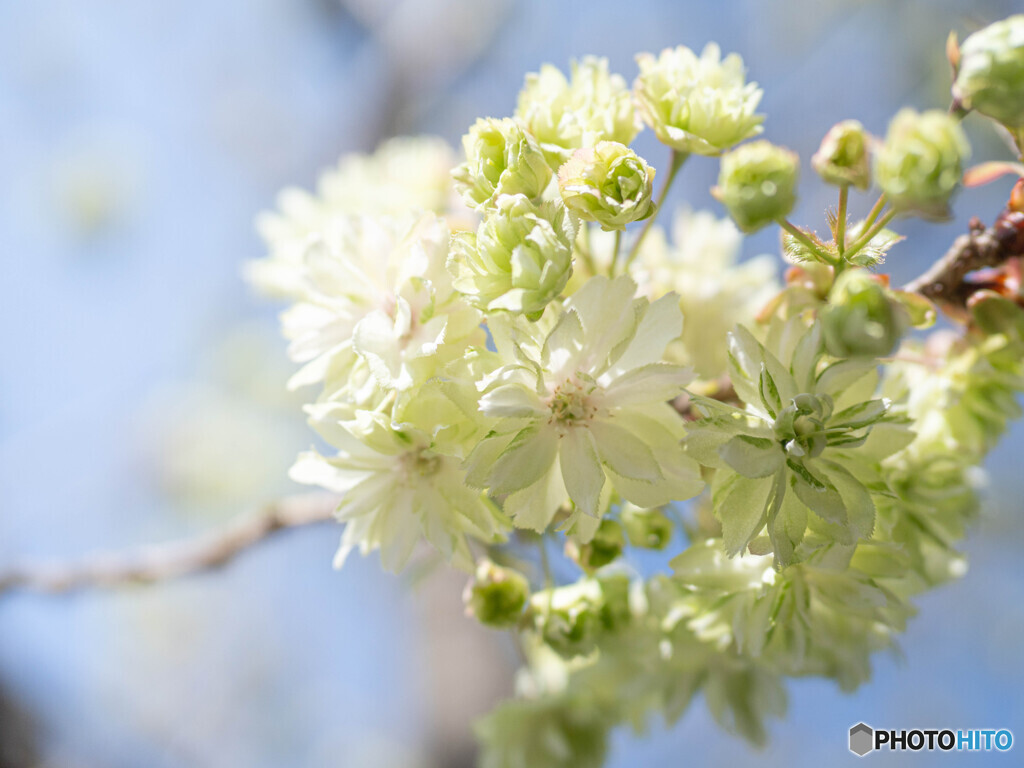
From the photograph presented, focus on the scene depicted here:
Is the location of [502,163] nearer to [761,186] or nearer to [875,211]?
[761,186]

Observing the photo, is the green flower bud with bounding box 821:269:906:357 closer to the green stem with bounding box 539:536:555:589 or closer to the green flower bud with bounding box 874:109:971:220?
the green flower bud with bounding box 874:109:971:220

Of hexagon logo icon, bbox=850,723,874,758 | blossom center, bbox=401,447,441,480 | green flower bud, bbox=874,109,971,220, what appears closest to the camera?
green flower bud, bbox=874,109,971,220

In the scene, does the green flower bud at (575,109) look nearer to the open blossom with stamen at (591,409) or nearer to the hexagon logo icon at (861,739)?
the open blossom with stamen at (591,409)

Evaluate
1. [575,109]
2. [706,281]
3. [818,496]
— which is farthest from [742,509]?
[706,281]

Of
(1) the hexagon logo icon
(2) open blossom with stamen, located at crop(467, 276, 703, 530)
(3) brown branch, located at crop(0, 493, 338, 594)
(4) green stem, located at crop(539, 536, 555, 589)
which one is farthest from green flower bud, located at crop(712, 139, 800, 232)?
(1) the hexagon logo icon

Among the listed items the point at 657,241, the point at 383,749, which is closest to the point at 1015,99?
the point at 657,241

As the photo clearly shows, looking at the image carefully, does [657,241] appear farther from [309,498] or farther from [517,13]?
[517,13]
